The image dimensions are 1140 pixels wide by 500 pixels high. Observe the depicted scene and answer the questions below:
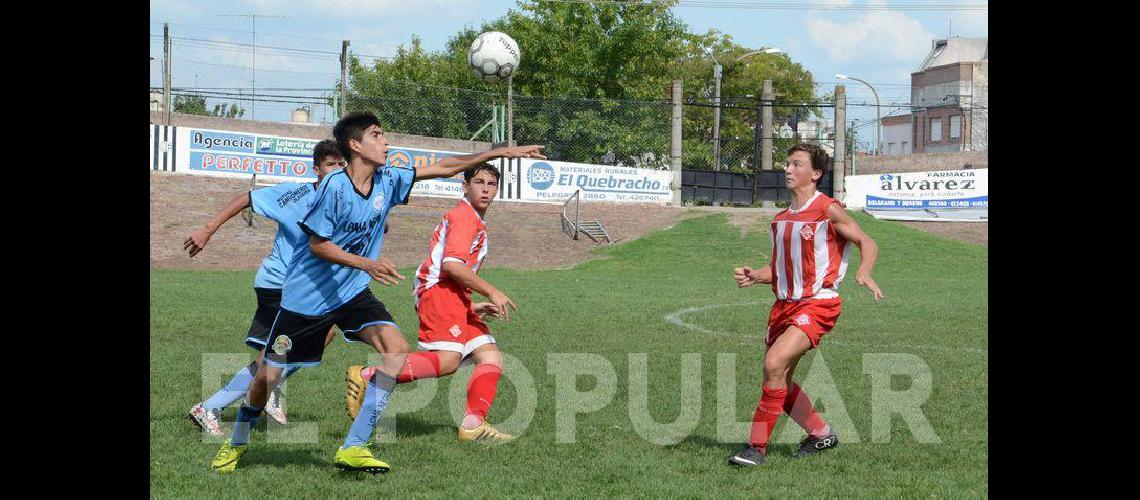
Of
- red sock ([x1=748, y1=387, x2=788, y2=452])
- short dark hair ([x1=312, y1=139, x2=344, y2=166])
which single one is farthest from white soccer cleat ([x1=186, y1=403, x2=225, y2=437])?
red sock ([x1=748, y1=387, x2=788, y2=452])

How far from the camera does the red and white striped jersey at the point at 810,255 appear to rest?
6.95m

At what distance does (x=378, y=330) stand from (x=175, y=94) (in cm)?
3143

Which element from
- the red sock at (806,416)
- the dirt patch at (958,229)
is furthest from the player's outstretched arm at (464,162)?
the dirt patch at (958,229)

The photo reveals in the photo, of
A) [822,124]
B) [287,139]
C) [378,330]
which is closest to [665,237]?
[287,139]

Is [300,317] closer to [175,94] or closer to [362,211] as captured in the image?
[362,211]

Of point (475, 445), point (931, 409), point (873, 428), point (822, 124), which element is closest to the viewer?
point (475, 445)

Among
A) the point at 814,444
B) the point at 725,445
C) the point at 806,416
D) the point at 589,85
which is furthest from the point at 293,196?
the point at 589,85

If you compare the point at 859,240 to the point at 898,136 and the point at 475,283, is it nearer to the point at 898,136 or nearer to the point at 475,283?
the point at 475,283

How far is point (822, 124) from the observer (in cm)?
8250

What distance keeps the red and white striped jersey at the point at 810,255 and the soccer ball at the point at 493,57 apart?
23.1 m

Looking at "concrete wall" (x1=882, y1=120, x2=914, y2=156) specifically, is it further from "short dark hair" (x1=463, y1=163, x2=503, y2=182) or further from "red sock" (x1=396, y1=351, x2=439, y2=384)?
"red sock" (x1=396, y1=351, x2=439, y2=384)
